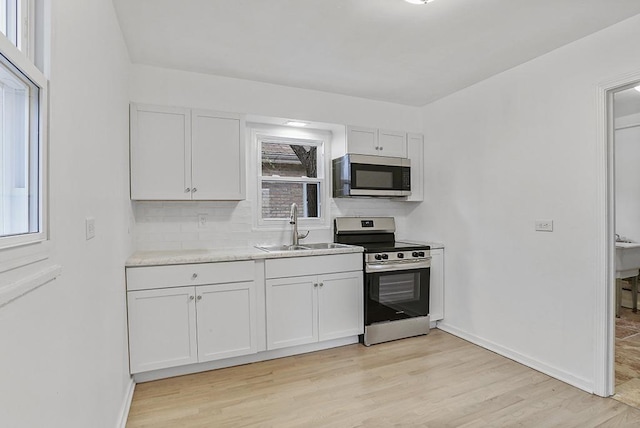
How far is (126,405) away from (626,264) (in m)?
5.19

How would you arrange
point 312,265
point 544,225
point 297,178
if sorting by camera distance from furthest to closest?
1. point 297,178
2. point 312,265
3. point 544,225

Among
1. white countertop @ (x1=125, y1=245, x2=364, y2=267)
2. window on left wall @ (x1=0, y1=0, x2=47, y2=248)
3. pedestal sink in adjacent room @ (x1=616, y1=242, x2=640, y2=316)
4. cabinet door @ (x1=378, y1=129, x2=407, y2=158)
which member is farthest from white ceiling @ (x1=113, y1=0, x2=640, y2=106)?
pedestal sink in adjacent room @ (x1=616, y1=242, x2=640, y2=316)

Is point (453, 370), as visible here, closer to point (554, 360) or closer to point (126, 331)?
point (554, 360)

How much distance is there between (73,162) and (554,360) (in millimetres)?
3332

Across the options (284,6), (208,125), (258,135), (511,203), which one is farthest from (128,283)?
(511,203)

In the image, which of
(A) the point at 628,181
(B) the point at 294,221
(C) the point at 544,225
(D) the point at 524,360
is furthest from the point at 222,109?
(A) the point at 628,181

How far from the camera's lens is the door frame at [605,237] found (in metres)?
2.40

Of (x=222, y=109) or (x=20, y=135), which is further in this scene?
(x=222, y=109)

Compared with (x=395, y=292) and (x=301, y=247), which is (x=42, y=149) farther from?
(x=395, y=292)

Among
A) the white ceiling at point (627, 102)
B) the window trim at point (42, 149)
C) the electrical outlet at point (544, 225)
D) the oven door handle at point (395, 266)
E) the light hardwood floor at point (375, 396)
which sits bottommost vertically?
the light hardwood floor at point (375, 396)

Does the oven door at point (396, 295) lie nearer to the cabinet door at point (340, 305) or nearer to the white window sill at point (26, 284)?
the cabinet door at point (340, 305)

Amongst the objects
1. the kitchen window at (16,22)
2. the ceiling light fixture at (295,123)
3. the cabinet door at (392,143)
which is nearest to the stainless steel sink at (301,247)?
the cabinet door at (392,143)

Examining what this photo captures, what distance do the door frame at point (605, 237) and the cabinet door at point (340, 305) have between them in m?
1.80

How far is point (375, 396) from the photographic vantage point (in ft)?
8.00
